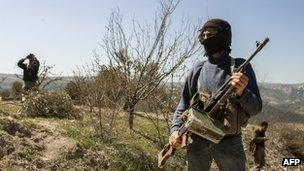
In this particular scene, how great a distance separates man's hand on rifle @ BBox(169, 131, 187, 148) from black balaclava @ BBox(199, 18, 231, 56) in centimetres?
73

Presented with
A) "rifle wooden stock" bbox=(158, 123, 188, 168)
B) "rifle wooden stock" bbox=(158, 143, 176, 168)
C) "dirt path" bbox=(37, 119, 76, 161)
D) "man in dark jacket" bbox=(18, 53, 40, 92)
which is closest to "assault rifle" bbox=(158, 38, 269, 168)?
"rifle wooden stock" bbox=(158, 123, 188, 168)

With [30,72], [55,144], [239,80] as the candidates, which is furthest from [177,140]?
[30,72]

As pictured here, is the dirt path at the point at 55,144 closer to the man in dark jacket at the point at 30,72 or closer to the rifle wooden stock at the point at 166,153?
the rifle wooden stock at the point at 166,153

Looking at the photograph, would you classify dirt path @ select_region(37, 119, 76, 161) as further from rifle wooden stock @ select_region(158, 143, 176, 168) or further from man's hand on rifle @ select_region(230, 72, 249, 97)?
man's hand on rifle @ select_region(230, 72, 249, 97)

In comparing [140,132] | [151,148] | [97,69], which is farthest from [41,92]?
[151,148]

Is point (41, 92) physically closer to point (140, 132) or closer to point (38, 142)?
point (140, 132)

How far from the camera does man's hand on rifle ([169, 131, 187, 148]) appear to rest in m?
3.92

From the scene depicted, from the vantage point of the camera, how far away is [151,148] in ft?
37.6

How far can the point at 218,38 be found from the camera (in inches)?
152

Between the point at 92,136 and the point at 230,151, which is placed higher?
the point at 230,151

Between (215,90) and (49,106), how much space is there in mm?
9634

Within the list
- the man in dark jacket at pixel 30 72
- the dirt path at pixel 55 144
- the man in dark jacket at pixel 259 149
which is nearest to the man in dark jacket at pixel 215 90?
the dirt path at pixel 55 144

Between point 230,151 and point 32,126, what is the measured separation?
22.5ft

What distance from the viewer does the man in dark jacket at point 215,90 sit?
3.70 m
